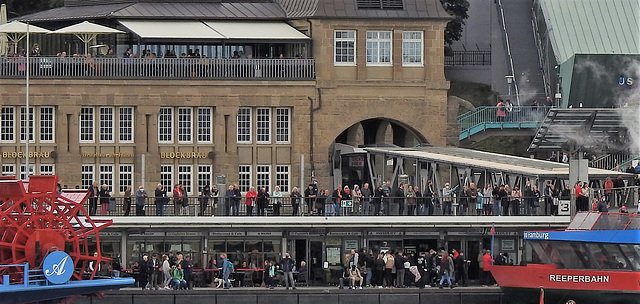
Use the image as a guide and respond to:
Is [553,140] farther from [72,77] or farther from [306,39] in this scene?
[72,77]

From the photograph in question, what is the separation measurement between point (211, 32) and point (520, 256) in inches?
677

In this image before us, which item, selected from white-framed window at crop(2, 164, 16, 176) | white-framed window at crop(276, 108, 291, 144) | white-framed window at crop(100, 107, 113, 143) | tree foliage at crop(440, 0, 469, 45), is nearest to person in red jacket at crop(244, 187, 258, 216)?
white-framed window at crop(276, 108, 291, 144)

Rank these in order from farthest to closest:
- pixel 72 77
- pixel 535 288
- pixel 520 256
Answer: pixel 72 77
pixel 520 256
pixel 535 288

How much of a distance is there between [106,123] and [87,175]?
7.36 ft

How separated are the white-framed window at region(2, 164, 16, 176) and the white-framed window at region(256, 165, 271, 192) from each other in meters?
9.63

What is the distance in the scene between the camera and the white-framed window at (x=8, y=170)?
90463 mm

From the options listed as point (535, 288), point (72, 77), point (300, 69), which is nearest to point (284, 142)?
point (300, 69)

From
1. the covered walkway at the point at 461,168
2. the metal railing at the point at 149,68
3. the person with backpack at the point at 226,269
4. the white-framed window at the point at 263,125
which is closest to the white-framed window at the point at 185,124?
the metal railing at the point at 149,68

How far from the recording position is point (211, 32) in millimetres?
92375

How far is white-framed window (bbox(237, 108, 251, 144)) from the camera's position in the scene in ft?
303

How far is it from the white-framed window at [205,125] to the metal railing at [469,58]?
20.0m

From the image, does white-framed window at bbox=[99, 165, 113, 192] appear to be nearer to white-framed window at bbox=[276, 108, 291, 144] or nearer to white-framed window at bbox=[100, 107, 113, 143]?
white-framed window at bbox=[100, 107, 113, 143]

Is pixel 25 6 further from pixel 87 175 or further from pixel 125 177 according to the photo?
pixel 125 177

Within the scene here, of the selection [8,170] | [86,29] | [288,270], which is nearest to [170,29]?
[86,29]
